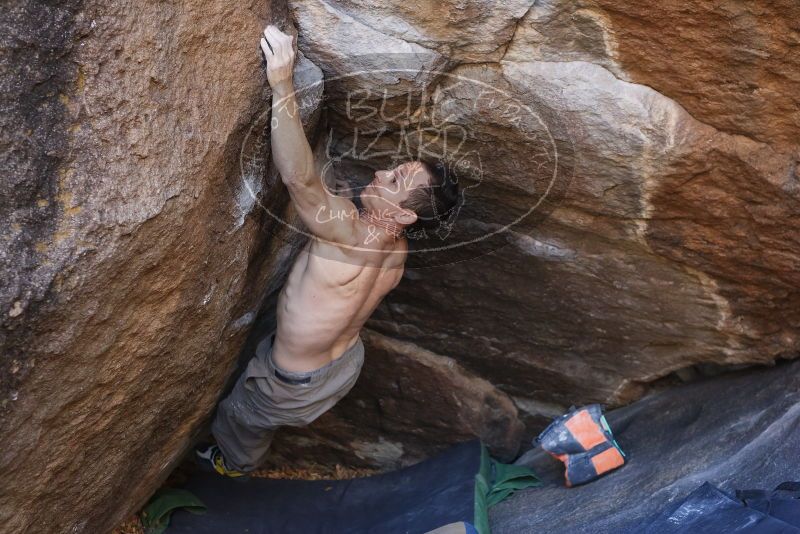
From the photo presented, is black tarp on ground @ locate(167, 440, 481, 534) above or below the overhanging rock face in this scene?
below

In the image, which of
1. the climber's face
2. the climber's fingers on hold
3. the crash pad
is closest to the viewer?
the climber's fingers on hold

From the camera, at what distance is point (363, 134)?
8.96 feet

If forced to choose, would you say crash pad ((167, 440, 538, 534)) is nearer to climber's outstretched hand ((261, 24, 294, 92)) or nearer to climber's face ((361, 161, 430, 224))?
climber's face ((361, 161, 430, 224))

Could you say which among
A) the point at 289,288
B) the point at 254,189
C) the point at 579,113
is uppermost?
the point at 579,113

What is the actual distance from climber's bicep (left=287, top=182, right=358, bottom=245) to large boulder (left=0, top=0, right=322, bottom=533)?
4.5 inches

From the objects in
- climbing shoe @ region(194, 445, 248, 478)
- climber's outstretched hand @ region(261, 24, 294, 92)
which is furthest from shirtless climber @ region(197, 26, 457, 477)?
climbing shoe @ region(194, 445, 248, 478)

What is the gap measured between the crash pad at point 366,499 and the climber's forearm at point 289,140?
1.31 meters

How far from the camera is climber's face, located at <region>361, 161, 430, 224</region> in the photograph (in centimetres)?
262

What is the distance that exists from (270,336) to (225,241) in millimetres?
762

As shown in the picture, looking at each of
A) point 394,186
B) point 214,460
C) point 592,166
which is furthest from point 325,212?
point 214,460

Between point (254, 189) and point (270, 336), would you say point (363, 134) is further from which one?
point (270, 336)

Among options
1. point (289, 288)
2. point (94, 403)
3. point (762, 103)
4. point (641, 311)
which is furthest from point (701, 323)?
point (94, 403)

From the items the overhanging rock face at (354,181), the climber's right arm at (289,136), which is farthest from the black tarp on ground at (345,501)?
the climber's right arm at (289,136)

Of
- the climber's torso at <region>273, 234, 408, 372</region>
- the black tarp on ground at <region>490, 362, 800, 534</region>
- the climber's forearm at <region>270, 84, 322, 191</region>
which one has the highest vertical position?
the climber's forearm at <region>270, 84, 322, 191</region>
